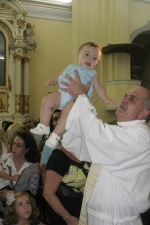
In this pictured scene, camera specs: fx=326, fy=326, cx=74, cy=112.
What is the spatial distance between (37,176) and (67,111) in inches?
65.6

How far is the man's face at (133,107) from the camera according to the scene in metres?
2.38

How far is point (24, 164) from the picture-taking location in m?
3.81

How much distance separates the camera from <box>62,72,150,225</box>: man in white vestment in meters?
2.19

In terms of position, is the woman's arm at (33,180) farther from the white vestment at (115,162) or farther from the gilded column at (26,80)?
the gilded column at (26,80)

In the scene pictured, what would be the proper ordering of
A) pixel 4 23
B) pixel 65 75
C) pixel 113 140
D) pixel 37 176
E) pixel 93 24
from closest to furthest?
pixel 113 140, pixel 65 75, pixel 37 176, pixel 93 24, pixel 4 23

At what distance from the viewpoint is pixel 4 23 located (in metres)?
10.5

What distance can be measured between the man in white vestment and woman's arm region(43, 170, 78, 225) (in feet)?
1.36

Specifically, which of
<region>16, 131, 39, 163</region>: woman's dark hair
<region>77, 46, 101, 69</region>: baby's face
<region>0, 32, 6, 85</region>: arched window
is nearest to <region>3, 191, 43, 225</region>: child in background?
<region>16, 131, 39, 163</region>: woman's dark hair

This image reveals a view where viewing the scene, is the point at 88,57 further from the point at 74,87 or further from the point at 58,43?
the point at 58,43

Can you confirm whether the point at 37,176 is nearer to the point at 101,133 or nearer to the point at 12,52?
the point at 101,133

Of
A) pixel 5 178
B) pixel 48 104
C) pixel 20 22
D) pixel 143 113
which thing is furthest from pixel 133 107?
pixel 20 22

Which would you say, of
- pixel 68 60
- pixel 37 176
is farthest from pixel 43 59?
pixel 37 176

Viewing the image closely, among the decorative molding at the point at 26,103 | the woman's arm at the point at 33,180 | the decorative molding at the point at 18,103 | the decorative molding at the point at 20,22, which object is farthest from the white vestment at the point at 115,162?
the decorative molding at the point at 20,22

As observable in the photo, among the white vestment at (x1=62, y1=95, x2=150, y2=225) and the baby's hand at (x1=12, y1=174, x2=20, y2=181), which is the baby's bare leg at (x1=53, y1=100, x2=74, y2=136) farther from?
the baby's hand at (x1=12, y1=174, x2=20, y2=181)
